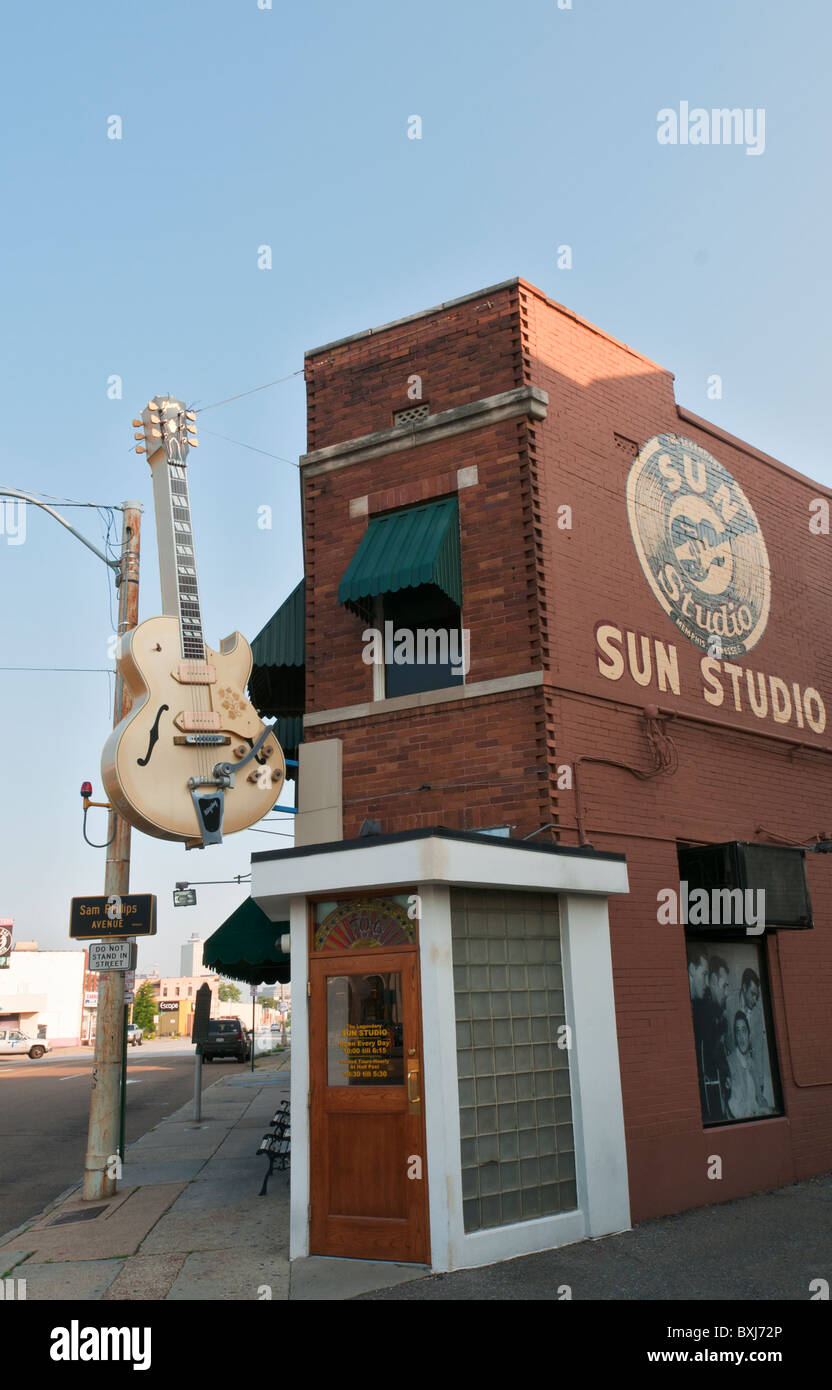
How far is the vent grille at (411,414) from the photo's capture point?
11711mm

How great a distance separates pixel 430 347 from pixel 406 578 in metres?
3.05

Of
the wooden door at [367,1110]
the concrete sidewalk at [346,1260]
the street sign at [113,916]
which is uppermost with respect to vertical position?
the street sign at [113,916]

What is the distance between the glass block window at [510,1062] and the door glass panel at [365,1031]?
20.7 inches

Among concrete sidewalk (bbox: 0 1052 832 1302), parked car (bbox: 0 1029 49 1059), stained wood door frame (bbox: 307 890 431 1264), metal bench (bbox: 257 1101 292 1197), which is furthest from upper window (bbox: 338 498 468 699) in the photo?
parked car (bbox: 0 1029 49 1059)

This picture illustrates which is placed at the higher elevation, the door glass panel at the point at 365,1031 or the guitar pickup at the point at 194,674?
the guitar pickup at the point at 194,674

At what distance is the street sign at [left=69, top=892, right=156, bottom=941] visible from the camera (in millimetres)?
Answer: 12016

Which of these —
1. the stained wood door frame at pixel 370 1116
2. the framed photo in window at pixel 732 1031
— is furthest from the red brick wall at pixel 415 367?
the framed photo in window at pixel 732 1031

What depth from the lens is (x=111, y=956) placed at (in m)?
12.0

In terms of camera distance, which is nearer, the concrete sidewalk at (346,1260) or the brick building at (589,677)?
the concrete sidewalk at (346,1260)

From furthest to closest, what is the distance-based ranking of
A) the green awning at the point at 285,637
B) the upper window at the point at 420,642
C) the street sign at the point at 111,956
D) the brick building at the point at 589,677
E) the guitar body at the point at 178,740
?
the green awning at the point at 285,637, the street sign at the point at 111,956, the upper window at the point at 420,642, the brick building at the point at 589,677, the guitar body at the point at 178,740

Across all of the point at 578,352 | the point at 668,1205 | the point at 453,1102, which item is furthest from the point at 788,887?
the point at 578,352

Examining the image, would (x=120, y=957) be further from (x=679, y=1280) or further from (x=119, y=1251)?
(x=679, y=1280)

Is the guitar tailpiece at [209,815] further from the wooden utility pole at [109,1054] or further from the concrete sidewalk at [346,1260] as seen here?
the concrete sidewalk at [346,1260]

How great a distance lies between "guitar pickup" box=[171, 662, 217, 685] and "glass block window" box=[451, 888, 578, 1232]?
10.7 feet
